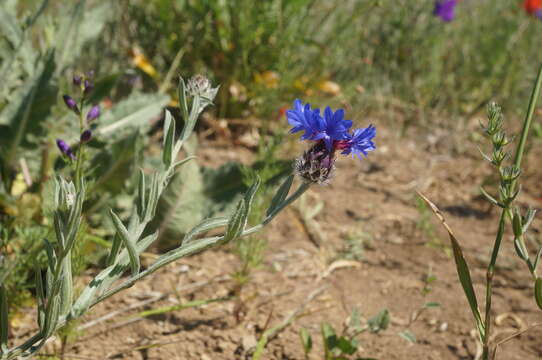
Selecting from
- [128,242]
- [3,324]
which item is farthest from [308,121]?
[3,324]

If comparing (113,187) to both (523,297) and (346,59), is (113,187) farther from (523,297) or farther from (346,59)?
(346,59)

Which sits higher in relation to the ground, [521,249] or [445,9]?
[445,9]

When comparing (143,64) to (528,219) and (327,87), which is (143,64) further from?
(528,219)

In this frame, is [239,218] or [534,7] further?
[534,7]

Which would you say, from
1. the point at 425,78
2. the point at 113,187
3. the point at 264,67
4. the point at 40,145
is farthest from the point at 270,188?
the point at 425,78

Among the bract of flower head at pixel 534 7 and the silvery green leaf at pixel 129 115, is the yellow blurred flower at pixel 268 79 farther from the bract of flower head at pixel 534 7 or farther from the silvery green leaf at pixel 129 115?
the bract of flower head at pixel 534 7
